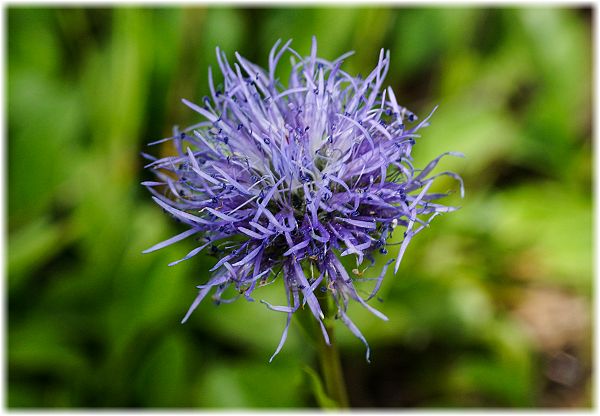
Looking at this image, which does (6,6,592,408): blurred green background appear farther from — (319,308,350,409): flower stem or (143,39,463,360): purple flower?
(143,39,463,360): purple flower

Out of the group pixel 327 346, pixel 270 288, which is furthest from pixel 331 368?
pixel 270 288

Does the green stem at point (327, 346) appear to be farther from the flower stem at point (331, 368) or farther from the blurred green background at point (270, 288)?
the blurred green background at point (270, 288)

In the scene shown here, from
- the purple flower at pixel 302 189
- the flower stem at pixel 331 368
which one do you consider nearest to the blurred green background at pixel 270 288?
the flower stem at pixel 331 368

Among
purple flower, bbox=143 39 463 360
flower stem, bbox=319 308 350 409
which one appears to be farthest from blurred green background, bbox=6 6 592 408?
purple flower, bbox=143 39 463 360

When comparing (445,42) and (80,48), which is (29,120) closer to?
(80,48)

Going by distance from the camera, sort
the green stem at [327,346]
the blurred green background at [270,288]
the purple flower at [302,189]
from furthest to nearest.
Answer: the blurred green background at [270,288] < the green stem at [327,346] < the purple flower at [302,189]
